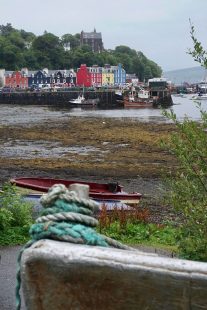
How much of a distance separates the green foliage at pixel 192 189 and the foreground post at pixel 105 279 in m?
3.04

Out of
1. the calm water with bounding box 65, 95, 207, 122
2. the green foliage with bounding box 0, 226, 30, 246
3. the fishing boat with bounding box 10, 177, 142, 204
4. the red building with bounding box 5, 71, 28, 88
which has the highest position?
the red building with bounding box 5, 71, 28, 88

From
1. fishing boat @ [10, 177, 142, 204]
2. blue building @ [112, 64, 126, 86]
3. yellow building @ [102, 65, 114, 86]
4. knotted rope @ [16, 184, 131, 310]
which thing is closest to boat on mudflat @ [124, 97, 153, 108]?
yellow building @ [102, 65, 114, 86]

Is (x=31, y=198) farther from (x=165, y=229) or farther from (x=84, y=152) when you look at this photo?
(x=84, y=152)

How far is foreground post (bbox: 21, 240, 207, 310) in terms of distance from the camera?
247 centimetres

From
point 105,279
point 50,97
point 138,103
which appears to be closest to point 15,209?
point 105,279

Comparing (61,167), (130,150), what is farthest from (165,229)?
(130,150)

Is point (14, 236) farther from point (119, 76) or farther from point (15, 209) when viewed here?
point (119, 76)

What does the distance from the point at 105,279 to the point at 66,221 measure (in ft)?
1.23

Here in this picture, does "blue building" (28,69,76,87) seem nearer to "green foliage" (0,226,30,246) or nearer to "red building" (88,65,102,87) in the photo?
"red building" (88,65,102,87)

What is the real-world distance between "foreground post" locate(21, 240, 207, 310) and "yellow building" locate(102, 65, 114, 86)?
129200mm

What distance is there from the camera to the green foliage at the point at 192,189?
18.4 feet

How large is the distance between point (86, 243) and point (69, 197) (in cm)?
27

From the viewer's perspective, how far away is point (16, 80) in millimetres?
124125

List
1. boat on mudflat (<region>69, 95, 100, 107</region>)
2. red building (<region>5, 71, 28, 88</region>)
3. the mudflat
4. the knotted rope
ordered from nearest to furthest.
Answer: the knotted rope → the mudflat → boat on mudflat (<region>69, 95, 100, 107</region>) → red building (<region>5, 71, 28, 88</region>)
